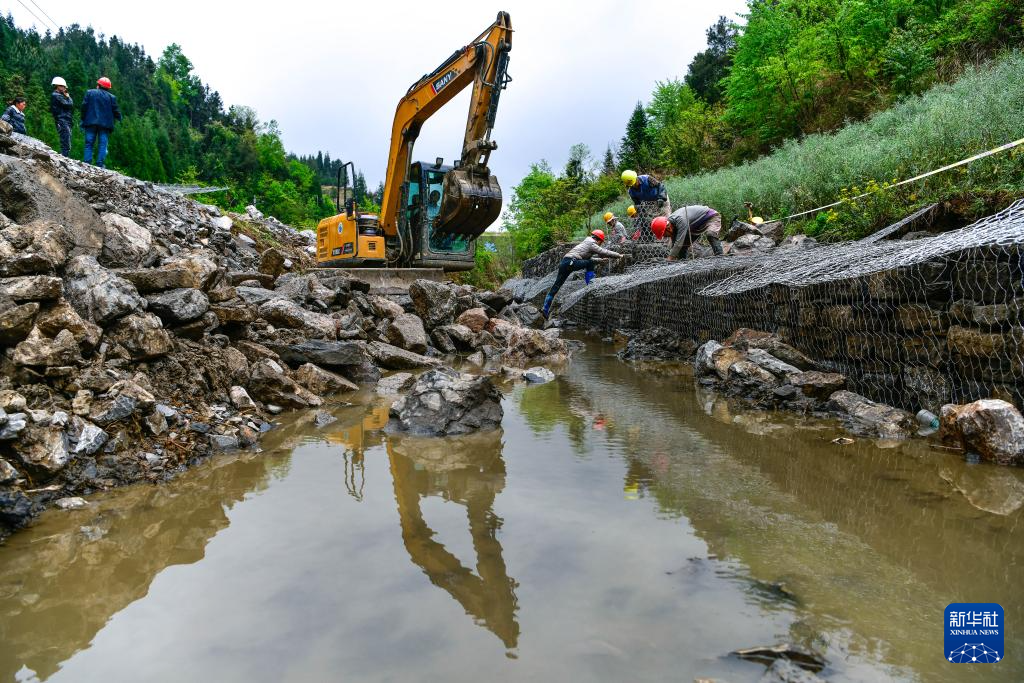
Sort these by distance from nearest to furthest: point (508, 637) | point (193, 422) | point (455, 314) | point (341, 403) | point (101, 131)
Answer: point (508, 637)
point (193, 422)
point (341, 403)
point (455, 314)
point (101, 131)

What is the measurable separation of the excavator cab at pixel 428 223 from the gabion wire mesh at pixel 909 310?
5.98 meters

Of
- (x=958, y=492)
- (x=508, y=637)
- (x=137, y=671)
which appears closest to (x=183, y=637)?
(x=137, y=671)

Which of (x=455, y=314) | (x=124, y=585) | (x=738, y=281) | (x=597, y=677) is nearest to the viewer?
(x=597, y=677)

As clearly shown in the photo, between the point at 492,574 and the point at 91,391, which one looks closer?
the point at 492,574

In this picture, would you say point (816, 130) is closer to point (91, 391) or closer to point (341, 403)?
point (341, 403)

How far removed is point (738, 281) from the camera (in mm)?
6891

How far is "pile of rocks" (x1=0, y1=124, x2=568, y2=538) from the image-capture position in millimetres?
3223

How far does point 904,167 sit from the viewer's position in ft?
33.8

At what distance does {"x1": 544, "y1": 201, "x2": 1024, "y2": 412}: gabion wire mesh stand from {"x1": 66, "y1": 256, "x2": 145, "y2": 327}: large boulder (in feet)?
17.3

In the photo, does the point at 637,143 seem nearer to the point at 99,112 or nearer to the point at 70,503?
the point at 99,112

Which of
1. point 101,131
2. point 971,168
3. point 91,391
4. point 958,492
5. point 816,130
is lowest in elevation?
point 958,492

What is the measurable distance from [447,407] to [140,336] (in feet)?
7.32

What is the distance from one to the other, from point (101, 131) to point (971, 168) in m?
14.6

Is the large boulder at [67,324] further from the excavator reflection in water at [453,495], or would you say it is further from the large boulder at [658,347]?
the large boulder at [658,347]
